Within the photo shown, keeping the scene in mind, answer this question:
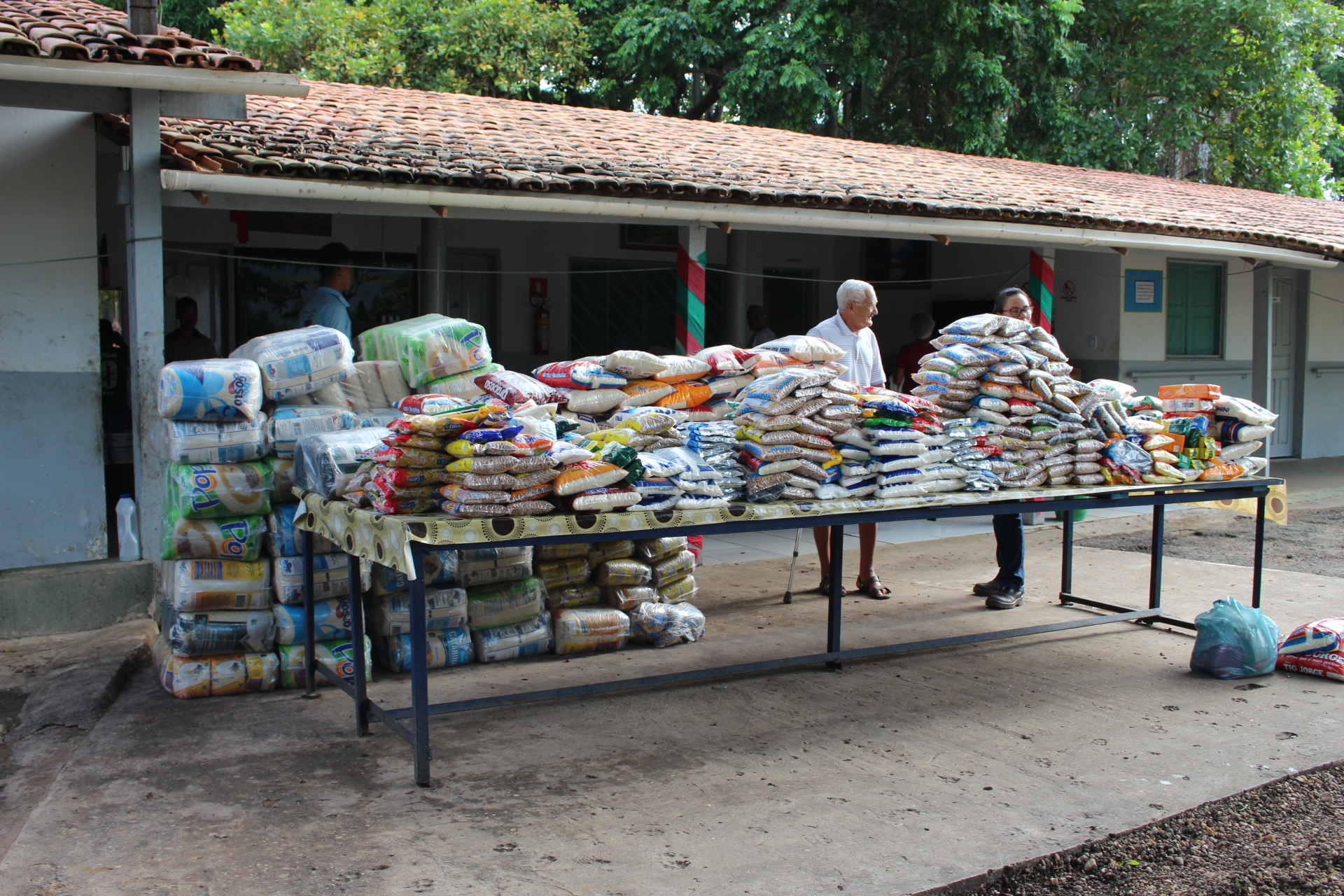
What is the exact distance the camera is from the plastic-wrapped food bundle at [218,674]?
15.0 ft

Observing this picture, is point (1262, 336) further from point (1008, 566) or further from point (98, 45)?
point (98, 45)

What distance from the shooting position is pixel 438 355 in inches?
207

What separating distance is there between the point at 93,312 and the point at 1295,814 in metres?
6.28

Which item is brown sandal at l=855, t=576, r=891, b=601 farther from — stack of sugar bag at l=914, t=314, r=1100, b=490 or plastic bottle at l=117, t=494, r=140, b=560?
plastic bottle at l=117, t=494, r=140, b=560

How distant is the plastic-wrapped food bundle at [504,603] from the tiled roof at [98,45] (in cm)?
283

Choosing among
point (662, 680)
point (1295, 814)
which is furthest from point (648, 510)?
point (1295, 814)

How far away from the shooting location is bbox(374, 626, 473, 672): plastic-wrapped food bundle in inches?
192

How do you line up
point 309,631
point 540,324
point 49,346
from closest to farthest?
point 309,631 → point 49,346 → point 540,324

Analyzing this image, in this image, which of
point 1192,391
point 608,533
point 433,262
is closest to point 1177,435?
point 1192,391

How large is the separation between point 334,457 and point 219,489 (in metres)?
0.76

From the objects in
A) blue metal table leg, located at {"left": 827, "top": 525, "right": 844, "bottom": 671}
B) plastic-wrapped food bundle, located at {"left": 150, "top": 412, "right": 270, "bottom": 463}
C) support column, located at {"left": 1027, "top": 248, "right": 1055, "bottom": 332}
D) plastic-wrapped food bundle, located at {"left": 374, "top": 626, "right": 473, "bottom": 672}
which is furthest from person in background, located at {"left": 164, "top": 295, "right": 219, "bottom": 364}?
support column, located at {"left": 1027, "top": 248, "right": 1055, "bottom": 332}

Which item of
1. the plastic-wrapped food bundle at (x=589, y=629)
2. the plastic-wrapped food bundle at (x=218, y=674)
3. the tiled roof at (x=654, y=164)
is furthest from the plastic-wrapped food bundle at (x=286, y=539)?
the tiled roof at (x=654, y=164)

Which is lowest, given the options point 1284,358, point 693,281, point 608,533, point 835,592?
point 835,592

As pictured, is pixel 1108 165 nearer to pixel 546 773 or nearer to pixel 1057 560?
pixel 1057 560
